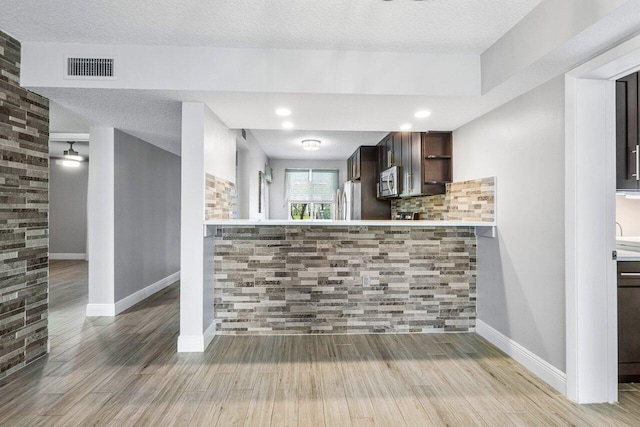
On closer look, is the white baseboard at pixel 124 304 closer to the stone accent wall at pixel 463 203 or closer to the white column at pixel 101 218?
the white column at pixel 101 218

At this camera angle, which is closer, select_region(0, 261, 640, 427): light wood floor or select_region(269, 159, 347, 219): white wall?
select_region(0, 261, 640, 427): light wood floor

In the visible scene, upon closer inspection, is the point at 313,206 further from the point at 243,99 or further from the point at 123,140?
the point at 243,99

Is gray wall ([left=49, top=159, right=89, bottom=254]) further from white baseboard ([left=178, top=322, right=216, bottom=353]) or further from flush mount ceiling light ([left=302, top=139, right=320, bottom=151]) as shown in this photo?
white baseboard ([left=178, top=322, right=216, bottom=353])

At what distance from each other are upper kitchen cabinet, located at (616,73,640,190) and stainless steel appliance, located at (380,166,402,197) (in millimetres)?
2682

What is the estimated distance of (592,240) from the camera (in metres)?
2.30

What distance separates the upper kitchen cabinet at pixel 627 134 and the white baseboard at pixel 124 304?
190 inches

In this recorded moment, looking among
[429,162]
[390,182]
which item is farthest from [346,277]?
[390,182]

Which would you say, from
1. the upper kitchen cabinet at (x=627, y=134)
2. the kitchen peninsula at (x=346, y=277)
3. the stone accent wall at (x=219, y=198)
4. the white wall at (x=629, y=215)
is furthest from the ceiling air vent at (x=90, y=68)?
the white wall at (x=629, y=215)

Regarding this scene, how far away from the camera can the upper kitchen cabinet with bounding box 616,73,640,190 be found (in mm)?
2566

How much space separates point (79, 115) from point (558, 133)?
13.3 ft

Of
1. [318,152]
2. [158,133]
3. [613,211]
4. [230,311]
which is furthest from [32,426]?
[318,152]

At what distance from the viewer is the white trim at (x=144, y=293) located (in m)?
4.38

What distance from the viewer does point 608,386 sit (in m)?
2.32

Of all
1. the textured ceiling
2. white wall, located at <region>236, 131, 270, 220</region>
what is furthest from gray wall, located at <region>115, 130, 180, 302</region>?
the textured ceiling
